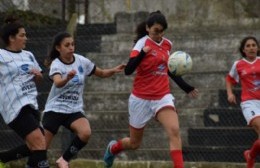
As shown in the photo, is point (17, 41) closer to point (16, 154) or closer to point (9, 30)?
point (9, 30)

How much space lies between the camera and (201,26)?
59.7 ft

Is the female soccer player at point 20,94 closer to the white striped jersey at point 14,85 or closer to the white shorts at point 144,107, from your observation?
the white striped jersey at point 14,85

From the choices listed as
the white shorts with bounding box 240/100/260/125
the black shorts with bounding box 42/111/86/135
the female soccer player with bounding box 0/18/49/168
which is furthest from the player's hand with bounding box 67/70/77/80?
the white shorts with bounding box 240/100/260/125

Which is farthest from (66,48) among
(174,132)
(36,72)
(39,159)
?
(174,132)

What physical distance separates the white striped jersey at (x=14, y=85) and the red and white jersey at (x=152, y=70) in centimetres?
128

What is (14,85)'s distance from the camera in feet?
32.0

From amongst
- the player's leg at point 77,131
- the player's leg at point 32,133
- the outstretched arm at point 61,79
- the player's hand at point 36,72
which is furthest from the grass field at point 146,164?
the player's hand at point 36,72

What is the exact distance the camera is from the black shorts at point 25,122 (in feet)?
31.6

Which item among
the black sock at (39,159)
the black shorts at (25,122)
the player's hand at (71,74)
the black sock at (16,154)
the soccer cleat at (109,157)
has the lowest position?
the soccer cleat at (109,157)

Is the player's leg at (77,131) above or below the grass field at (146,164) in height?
→ above

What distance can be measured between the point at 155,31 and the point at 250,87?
1.76 metres

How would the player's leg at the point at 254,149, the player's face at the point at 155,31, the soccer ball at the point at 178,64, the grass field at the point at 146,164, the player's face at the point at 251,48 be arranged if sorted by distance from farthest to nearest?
the grass field at the point at 146,164, the player's face at the point at 251,48, the player's leg at the point at 254,149, the soccer ball at the point at 178,64, the player's face at the point at 155,31

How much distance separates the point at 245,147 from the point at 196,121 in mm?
1085

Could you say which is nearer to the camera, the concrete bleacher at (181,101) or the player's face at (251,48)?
the player's face at (251,48)
